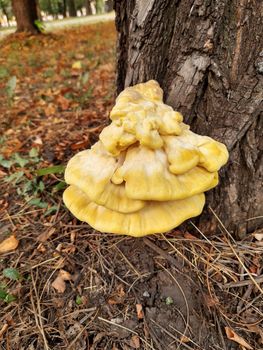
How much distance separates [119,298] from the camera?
1.87m

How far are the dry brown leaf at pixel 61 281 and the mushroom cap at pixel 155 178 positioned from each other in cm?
91

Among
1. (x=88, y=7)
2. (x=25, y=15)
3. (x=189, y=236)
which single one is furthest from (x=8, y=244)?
(x=88, y=7)

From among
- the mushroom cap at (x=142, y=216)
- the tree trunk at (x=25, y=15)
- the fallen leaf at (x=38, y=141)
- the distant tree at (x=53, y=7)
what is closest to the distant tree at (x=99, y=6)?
the distant tree at (x=53, y=7)

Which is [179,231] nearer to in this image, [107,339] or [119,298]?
[119,298]

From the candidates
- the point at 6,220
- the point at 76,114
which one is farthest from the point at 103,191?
the point at 76,114

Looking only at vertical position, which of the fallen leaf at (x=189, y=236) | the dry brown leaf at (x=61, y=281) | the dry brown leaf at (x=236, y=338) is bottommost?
the dry brown leaf at (x=236, y=338)

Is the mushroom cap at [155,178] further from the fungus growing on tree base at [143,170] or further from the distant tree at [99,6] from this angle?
the distant tree at [99,6]

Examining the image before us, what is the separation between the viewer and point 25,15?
35.1 ft

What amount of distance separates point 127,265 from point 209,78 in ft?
4.04

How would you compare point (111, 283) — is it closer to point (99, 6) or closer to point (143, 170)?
point (143, 170)

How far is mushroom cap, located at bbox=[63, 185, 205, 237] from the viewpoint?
1.46 metres

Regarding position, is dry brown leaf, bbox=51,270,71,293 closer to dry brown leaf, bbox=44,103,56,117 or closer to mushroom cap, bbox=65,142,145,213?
mushroom cap, bbox=65,142,145,213

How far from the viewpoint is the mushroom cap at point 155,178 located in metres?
1.32

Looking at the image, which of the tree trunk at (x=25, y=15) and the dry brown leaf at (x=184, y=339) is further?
the tree trunk at (x=25, y=15)
